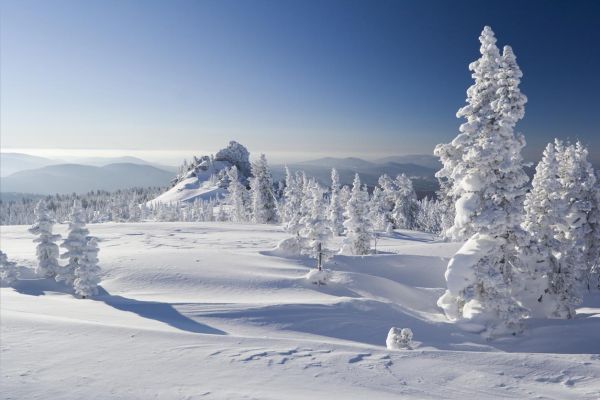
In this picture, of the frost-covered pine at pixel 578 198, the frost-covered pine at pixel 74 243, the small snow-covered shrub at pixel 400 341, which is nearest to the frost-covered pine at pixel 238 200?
the frost-covered pine at pixel 74 243

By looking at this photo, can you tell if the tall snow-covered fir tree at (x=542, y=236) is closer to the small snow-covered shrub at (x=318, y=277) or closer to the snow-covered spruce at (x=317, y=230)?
the small snow-covered shrub at (x=318, y=277)

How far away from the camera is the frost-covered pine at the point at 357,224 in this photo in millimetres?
47000

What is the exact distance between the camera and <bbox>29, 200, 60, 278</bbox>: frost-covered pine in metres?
32.9

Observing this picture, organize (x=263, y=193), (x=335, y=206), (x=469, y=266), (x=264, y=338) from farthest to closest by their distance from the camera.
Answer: (x=263, y=193), (x=335, y=206), (x=469, y=266), (x=264, y=338)

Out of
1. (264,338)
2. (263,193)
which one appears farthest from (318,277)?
(263,193)

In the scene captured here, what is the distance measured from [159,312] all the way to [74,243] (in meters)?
12.1

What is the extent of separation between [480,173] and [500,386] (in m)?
14.3

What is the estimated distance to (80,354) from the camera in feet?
37.6

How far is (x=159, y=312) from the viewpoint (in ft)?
73.8

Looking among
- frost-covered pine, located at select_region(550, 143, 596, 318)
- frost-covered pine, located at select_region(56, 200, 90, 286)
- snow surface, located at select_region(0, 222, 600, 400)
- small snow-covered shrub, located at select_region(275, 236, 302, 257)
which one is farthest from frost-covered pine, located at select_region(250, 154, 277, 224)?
frost-covered pine, located at select_region(550, 143, 596, 318)

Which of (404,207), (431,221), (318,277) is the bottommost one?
(318,277)

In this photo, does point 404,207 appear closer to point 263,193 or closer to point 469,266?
point 263,193

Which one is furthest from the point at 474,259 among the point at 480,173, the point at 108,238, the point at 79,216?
the point at 108,238

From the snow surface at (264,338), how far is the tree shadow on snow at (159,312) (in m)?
0.11
